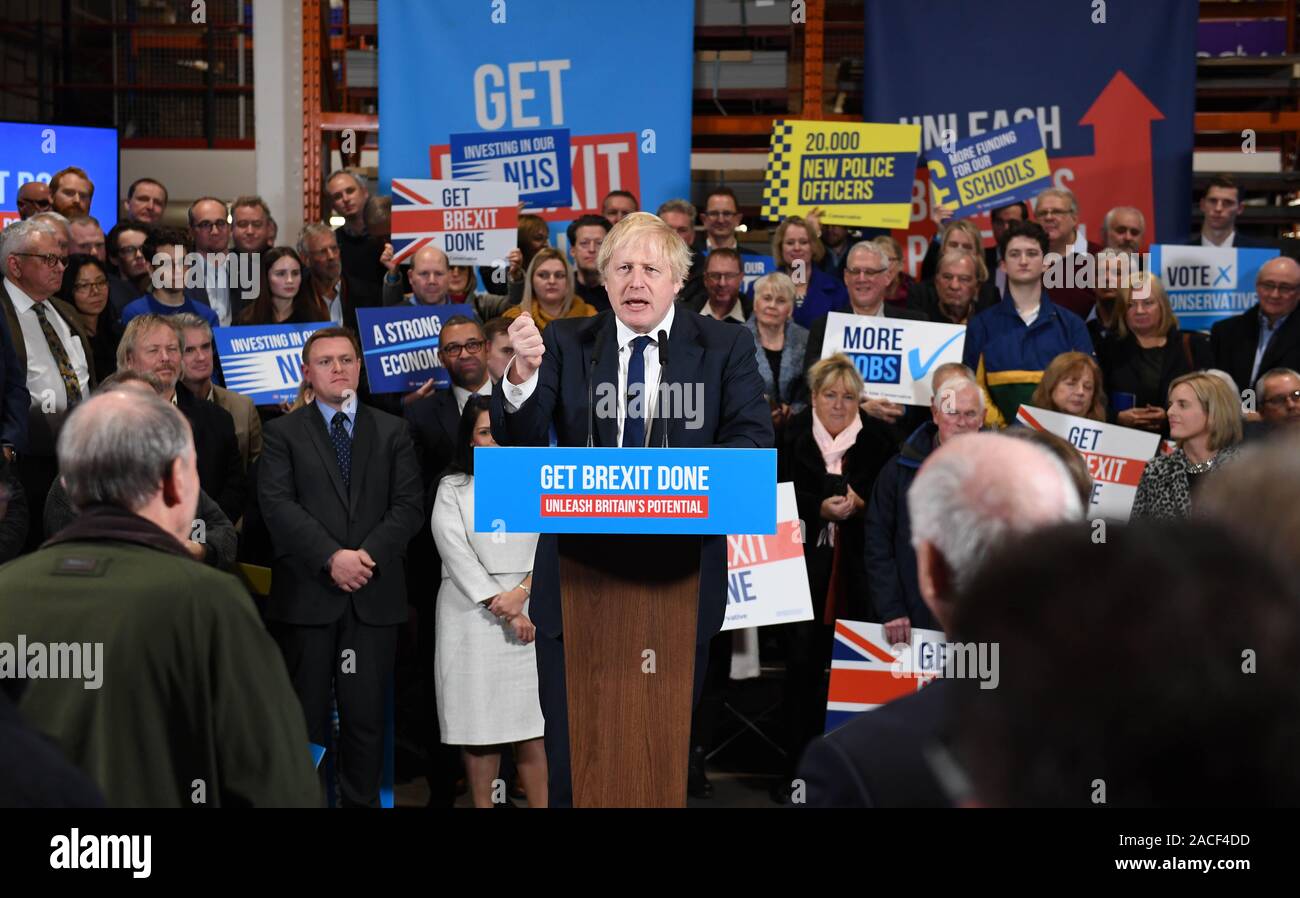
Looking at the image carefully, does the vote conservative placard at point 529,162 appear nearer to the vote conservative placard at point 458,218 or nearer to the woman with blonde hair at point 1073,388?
the vote conservative placard at point 458,218

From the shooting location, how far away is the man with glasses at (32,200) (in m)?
6.87

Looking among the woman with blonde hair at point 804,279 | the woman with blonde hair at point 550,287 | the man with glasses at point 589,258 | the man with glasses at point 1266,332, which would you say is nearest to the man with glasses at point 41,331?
the woman with blonde hair at point 550,287

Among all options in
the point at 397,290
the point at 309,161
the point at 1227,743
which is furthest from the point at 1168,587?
the point at 309,161

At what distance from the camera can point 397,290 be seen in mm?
6770

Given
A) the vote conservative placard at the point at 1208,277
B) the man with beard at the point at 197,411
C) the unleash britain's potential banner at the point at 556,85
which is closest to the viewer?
the man with beard at the point at 197,411

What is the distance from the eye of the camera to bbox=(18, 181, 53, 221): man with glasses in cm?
687

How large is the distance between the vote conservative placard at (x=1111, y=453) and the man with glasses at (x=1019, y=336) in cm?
58

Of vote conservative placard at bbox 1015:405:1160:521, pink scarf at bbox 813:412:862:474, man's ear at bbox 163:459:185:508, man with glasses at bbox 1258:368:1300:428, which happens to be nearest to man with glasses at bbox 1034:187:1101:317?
man with glasses at bbox 1258:368:1300:428

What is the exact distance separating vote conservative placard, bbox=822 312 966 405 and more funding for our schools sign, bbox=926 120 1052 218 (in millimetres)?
1750

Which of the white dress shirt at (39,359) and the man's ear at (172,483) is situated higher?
the white dress shirt at (39,359)

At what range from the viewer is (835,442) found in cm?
552

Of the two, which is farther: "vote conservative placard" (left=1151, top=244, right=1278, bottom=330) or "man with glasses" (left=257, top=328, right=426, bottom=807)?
"vote conservative placard" (left=1151, top=244, right=1278, bottom=330)

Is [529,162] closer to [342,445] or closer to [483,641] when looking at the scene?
[342,445]

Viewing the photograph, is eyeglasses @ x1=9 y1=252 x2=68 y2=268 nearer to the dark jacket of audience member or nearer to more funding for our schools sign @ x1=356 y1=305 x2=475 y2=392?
more funding for our schools sign @ x1=356 y1=305 x2=475 y2=392
